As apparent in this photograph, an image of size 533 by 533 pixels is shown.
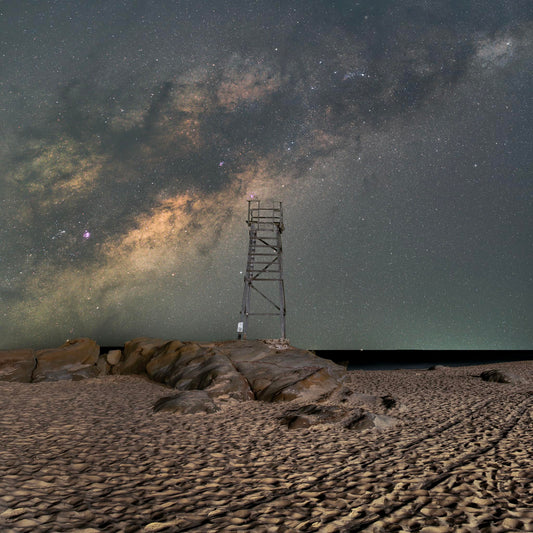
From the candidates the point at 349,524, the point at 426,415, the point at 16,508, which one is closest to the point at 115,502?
the point at 16,508

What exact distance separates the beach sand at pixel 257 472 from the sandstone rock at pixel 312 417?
0.27 meters

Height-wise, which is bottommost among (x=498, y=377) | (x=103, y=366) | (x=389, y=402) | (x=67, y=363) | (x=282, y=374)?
(x=103, y=366)

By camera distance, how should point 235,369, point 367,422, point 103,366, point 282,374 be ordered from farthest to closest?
point 103,366, point 235,369, point 282,374, point 367,422

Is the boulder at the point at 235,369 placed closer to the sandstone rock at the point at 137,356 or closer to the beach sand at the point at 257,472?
the sandstone rock at the point at 137,356

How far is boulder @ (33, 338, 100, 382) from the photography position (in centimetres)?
1784

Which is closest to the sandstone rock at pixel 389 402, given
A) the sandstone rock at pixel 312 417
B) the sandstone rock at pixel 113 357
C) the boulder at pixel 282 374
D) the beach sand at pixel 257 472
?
the beach sand at pixel 257 472

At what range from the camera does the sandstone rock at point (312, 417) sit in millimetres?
8727

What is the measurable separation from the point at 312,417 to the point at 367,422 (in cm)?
138

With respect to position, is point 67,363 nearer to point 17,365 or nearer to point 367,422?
point 17,365

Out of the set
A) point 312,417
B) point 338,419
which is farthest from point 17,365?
point 338,419

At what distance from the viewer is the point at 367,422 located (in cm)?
853

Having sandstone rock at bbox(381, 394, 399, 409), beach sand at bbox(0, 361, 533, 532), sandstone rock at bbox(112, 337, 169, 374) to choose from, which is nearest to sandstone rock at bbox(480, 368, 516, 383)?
beach sand at bbox(0, 361, 533, 532)

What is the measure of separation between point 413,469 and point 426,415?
496cm

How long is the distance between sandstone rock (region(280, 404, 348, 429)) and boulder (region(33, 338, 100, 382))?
1393 cm
